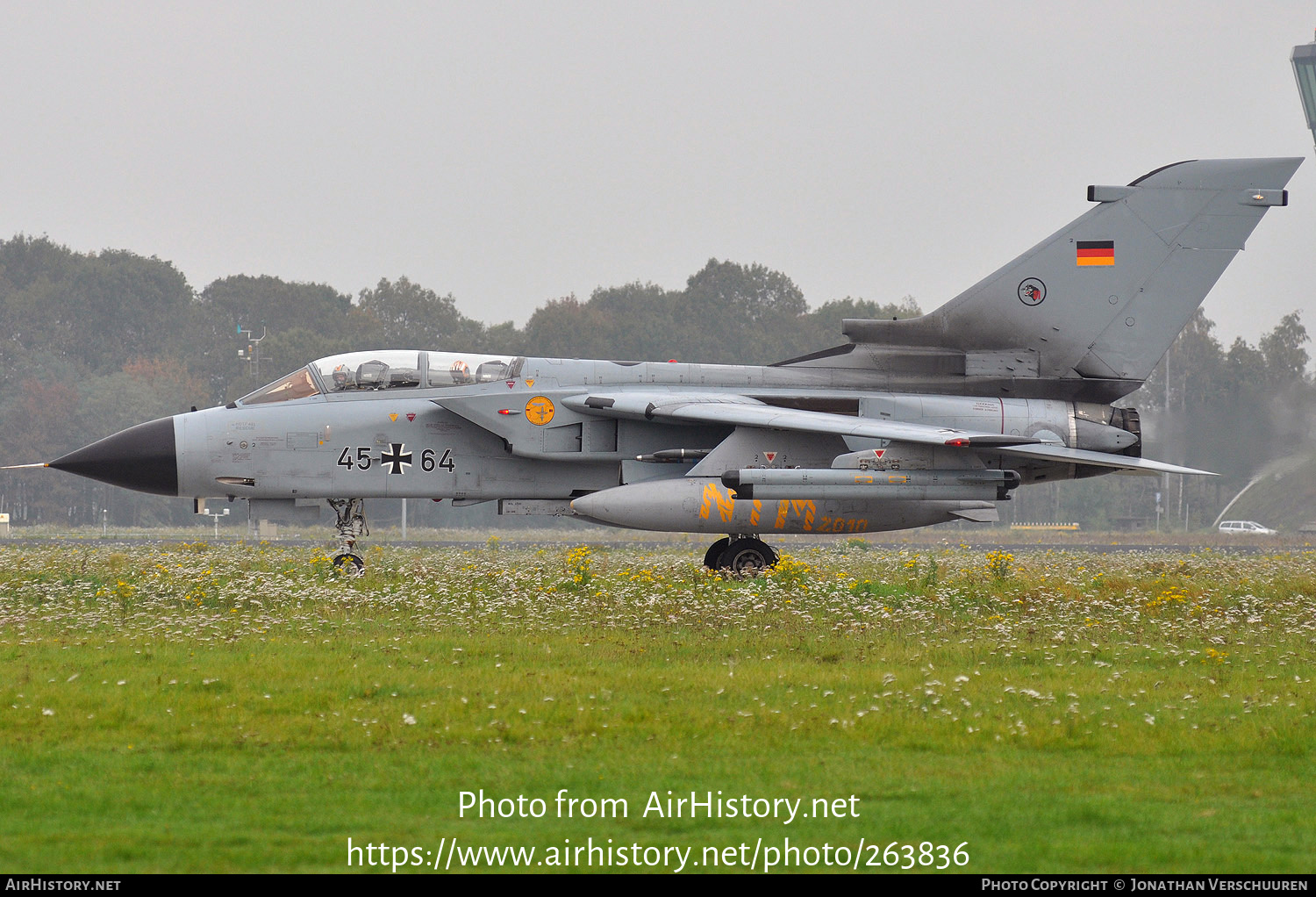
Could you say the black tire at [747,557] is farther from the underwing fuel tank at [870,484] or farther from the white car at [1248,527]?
the white car at [1248,527]

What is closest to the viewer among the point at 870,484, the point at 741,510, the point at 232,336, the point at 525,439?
the point at 870,484

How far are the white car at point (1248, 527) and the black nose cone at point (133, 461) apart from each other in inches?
1394

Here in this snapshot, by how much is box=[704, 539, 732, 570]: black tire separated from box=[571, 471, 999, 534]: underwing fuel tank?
1113 mm

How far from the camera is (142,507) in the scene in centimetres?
6022

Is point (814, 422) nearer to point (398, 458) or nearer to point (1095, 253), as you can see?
point (1095, 253)

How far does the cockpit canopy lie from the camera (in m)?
15.8

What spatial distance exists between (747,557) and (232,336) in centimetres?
6423

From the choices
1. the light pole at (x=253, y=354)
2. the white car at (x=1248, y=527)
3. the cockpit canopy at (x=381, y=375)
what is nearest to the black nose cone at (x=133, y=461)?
the cockpit canopy at (x=381, y=375)

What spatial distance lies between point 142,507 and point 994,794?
2411 inches

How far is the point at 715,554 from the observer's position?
16156mm

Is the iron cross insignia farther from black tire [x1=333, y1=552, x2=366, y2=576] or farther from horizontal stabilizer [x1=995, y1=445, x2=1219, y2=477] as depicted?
horizontal stabilizer [x1=995, y1=445, x2=1219, y2=477]

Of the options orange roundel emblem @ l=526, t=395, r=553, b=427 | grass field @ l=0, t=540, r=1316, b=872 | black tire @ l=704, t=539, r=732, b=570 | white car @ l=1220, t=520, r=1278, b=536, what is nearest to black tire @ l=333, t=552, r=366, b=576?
grass field @ l=0, t=540, r=1316, b=872

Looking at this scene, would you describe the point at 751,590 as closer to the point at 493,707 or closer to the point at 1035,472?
the point at 1035,472

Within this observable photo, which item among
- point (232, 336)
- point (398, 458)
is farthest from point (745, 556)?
point (232, 336)
